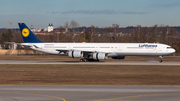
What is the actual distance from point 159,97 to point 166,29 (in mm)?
165947

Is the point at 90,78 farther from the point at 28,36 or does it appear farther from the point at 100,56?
the point at 28,36

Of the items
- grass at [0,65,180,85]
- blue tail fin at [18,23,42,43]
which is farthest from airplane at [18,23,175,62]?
grass at [0,65,180,85]

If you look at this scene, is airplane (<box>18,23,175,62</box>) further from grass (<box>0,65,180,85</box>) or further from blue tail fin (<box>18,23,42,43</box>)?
grass (<box>0,65,180,85</box>)

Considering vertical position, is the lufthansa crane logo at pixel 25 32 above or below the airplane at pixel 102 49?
above

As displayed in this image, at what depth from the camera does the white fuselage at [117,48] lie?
184 feet

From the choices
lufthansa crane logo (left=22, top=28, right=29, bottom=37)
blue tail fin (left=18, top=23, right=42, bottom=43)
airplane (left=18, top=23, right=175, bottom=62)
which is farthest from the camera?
lufthansa crane logo (left=22, top=28, right=29, bottom=37)

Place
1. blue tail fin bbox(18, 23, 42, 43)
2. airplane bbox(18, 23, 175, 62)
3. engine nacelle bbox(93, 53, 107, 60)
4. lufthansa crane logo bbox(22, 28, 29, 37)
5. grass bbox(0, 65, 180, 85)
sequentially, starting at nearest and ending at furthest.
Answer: grass bbox(0, 65, 180, 85), engine nacelle bbox(93, 53, 107, 60), airplane bbox(18, 23, 175, 62), blue tail fin bbox(18, 23, 42, 43), lufthansa crane logo bbox(22, 28, 29, 37)

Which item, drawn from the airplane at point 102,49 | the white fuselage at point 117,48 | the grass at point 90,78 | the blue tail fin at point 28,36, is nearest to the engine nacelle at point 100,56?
the airplane at point 102,49

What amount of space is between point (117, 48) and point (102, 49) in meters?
3.72

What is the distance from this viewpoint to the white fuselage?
56.0 meters

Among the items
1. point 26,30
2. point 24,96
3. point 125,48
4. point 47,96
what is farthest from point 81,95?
point 26,30

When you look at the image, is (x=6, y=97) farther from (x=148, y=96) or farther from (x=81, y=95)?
(x=148, y=96)

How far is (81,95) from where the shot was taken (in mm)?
18844

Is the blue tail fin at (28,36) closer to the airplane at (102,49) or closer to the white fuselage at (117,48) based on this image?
the airplane at (102,49)
